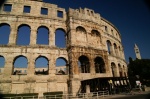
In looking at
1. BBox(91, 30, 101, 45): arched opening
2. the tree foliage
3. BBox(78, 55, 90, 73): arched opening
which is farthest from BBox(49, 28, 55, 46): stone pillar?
the tree foliage

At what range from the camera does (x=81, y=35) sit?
25.8 m

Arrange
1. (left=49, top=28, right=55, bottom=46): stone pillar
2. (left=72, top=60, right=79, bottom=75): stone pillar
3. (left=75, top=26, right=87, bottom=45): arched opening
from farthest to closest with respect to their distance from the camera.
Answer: (left=75, top=26, right=87, bottom=45): arched opening, (left=49, top=28, right=55, bottom=46): stone pillar, (left=72, top=60, right=79, bottom=75): stone pillar

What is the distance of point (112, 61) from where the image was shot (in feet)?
98.1

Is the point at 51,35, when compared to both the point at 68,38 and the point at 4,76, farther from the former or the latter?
the point at 4,76

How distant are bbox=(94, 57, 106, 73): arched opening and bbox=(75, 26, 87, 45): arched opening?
4913 mm

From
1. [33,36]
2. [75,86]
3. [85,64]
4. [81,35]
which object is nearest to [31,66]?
[33,36]

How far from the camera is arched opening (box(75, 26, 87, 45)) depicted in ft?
82.1

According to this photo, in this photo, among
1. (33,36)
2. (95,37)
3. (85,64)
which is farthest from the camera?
(95,37)

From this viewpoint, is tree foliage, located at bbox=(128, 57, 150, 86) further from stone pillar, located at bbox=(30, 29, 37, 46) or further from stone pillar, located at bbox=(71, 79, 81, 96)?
stone pillar, located at bbox=(30, 29, 37, 46)

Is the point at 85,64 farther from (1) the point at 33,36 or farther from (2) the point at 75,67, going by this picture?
(1) the point at 33,36

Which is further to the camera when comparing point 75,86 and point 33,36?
point 33,36

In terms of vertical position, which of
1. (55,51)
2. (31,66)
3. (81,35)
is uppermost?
(81,35)

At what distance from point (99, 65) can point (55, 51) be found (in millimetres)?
9972

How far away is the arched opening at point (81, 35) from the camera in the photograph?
985 inches
